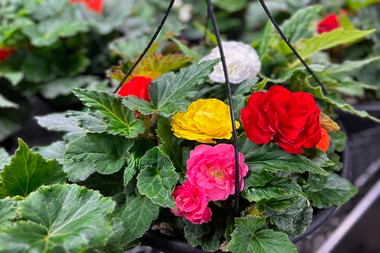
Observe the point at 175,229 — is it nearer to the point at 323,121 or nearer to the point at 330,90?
the point at 323,121

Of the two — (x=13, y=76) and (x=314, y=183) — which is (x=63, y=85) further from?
(x=314, y=183)

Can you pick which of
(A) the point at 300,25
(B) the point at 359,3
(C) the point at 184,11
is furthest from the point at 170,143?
A: (C) the point at 184,11

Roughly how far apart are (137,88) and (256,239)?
1.09ft

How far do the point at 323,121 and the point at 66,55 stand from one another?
0.95m

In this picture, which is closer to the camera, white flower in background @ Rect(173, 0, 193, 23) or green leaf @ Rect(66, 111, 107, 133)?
green leaf @ Rect(66, 111, 107, 133)

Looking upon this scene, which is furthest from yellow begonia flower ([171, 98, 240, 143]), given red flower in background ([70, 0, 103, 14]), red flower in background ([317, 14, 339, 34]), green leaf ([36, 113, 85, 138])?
red flower in background ([70, 0, 103, 14])

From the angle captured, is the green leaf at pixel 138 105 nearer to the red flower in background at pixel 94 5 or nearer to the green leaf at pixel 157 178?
the green leaf at pixel 157 178

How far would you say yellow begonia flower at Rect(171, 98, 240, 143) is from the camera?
2.21 feet

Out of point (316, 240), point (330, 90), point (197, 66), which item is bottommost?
point (316, 240)

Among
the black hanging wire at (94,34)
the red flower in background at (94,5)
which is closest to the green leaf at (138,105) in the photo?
the black hanging wire at (94,34)

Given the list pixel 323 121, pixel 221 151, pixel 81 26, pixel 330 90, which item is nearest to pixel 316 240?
pixel 330 90

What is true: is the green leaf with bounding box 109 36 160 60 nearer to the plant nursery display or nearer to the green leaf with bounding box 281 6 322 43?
the plant nursery display

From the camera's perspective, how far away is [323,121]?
0.74m

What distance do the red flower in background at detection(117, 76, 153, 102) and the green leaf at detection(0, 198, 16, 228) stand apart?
11.2 inches
